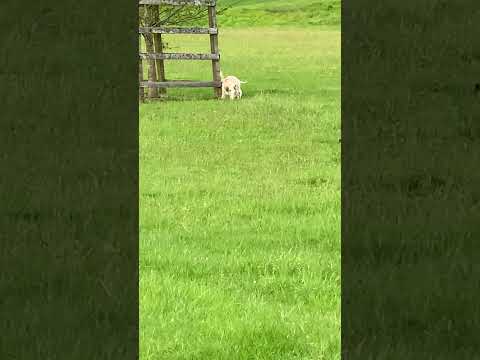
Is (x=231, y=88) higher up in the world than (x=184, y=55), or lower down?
lower down

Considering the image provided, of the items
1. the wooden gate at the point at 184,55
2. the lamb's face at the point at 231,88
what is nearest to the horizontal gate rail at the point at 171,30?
the wooden gate at the point at 184,55

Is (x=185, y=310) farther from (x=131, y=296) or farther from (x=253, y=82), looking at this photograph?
(x=253, y=82)

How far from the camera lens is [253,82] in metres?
24.7

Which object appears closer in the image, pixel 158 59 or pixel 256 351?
pixel 256 351

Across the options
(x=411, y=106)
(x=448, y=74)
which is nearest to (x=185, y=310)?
(x=411, y=106)

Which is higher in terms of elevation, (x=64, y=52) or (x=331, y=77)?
(x=64, y=52)

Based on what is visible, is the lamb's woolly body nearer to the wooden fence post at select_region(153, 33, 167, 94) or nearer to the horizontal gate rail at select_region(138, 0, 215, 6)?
the horizontal gate rail at select_region(138, 0, 215, 6)

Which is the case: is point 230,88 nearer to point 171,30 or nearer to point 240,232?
point 171,30

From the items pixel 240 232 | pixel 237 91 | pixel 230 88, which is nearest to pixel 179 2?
pixel 230 88

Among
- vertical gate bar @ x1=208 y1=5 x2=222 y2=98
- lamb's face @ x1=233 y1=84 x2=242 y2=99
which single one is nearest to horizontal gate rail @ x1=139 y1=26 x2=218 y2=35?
vertical gate bar @ x1=208 y1=5 x2=222 y2=98

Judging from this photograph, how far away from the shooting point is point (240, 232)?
754cm

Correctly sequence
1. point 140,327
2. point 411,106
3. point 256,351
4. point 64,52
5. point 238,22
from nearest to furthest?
point 256,351, point 140,327, point 411,106, point 64,52, point 238,22

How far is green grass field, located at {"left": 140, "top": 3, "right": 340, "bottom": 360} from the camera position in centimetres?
488

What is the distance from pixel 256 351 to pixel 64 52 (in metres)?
11.2
